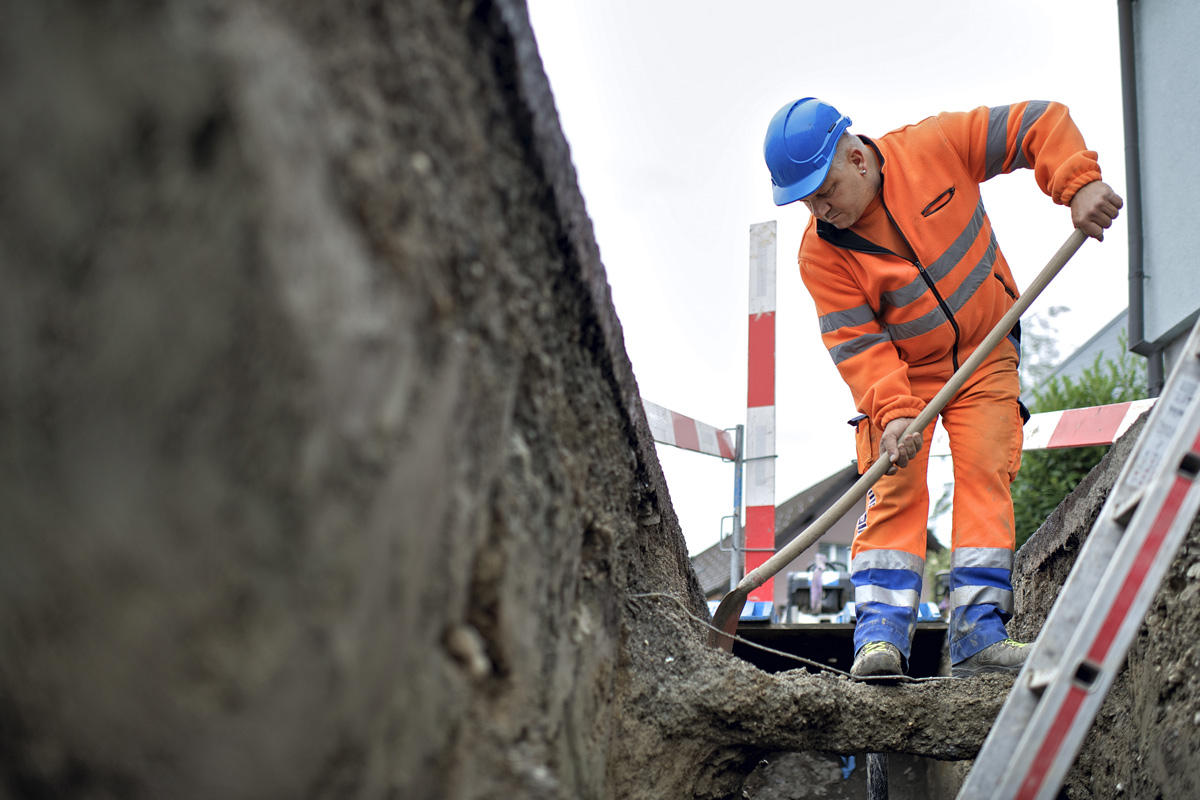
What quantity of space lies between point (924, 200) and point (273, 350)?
2.37 m

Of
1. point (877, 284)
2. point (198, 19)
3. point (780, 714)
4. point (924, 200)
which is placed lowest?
point (780, 714)

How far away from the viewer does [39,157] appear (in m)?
0.77

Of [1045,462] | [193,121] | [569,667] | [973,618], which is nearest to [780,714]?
[973,618]

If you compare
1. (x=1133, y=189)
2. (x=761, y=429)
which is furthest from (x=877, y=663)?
(x=1133, y=189)

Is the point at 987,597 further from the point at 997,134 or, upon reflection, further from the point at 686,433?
the point at 686,433

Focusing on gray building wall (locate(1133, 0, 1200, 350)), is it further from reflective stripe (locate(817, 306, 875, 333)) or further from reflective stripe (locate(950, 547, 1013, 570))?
reflective stripe (locate(950, 547, 1013, 570))

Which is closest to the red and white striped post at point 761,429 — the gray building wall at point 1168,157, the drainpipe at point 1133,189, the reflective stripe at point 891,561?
the reflective stripe at point 891,561

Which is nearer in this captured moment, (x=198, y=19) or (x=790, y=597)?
(x=198, y=19)

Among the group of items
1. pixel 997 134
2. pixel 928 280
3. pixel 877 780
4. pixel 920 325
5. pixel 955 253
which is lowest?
pixel 877 780

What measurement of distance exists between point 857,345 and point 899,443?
0.40 m

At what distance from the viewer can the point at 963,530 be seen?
253 cm

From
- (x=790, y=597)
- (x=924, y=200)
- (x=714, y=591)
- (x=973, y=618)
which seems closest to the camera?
(x=973, y=618)

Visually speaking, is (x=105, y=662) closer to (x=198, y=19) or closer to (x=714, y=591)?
(x=198, y=19)

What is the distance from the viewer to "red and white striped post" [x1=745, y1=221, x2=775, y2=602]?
4.21 meters
